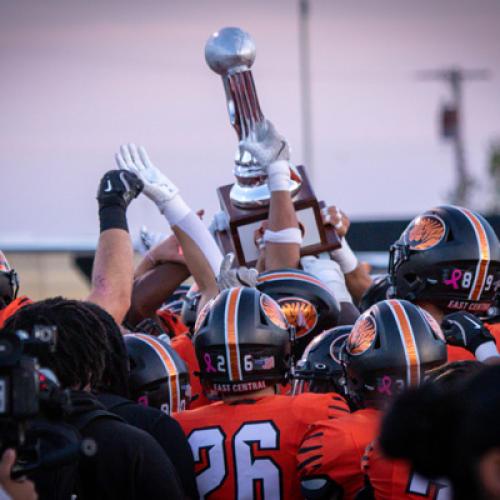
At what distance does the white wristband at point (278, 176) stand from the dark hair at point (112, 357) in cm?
251

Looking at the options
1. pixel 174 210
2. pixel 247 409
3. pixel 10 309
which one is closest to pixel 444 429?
pixel 247 409

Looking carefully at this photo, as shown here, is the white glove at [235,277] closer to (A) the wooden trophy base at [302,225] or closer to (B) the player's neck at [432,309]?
(B) the player's neck at [432,309]

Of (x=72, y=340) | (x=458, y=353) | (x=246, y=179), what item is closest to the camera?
(x=72, y=340)

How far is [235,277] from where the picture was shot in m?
5.20

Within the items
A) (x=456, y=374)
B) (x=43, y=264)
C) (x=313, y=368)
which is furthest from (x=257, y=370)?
(x=43, y=264)

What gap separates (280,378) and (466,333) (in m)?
0.92

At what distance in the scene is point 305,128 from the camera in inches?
1379

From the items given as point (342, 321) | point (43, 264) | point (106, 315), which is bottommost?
point (43, 264)

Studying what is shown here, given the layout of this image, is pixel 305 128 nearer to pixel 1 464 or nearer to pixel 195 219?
pixel 195 219

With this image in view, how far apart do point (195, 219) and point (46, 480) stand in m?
3.08

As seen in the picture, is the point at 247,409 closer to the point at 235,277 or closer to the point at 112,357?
the point at 112,357

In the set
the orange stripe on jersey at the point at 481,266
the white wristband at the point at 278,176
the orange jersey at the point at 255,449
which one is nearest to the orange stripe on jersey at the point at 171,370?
the orange jersey at the point at 255,449

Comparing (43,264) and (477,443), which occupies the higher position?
(477,443)

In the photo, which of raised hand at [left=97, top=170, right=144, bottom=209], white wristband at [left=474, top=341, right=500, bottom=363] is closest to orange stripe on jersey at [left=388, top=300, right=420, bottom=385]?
white wristband at [left=474, top=341, right=500, bottom=363]
